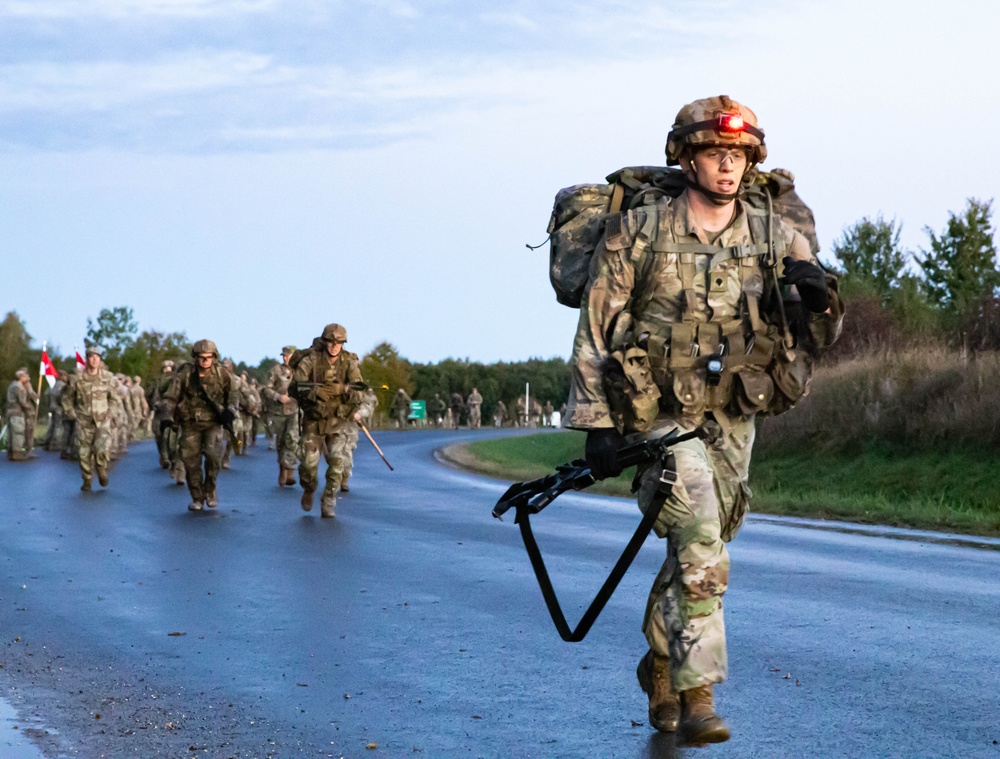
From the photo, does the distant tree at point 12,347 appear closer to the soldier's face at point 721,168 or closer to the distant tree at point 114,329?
the distant tree at point 114,329

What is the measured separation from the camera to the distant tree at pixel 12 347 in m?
89.2

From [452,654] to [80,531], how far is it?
28.0 ft

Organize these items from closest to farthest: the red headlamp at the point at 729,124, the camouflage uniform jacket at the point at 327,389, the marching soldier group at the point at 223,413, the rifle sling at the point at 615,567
Result: 1. the rifle sling at the point at 615,567
2. the red headlamp at the point at 729,124
3. the camouflage uniform jacket at the point at 327,389
4. the marching soldier group at the point at 223,413

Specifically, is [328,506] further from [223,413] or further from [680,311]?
[680,311]

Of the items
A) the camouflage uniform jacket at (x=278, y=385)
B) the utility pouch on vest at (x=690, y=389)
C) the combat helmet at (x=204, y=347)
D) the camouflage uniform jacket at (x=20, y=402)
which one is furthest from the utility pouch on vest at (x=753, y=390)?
the camouflage uniform jacket at (x=20, y=402)

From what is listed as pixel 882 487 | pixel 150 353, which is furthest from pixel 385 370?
pixel 882 487

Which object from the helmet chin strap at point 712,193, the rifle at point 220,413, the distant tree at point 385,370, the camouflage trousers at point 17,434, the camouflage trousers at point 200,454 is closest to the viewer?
the helmet chin strap at point 712,193

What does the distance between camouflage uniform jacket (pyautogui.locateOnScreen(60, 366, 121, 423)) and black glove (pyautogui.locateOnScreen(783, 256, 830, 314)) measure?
18506 mm

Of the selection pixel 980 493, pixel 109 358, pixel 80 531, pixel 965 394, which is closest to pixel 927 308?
pixel 965 394

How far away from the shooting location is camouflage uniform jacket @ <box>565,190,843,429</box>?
5.79 m

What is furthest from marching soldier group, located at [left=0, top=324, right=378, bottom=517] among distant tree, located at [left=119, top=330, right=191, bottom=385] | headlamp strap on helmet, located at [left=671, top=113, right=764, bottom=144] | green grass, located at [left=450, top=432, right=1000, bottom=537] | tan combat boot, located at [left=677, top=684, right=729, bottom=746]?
distant tree, located at [left=119, top=330, right=191, bottom=385]

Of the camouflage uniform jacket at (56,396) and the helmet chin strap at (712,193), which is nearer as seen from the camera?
the helmet chin strap at (712,193)

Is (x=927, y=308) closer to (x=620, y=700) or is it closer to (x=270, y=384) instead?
(x=270, y=384)

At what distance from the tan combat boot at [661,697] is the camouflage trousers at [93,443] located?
58.4 feet
